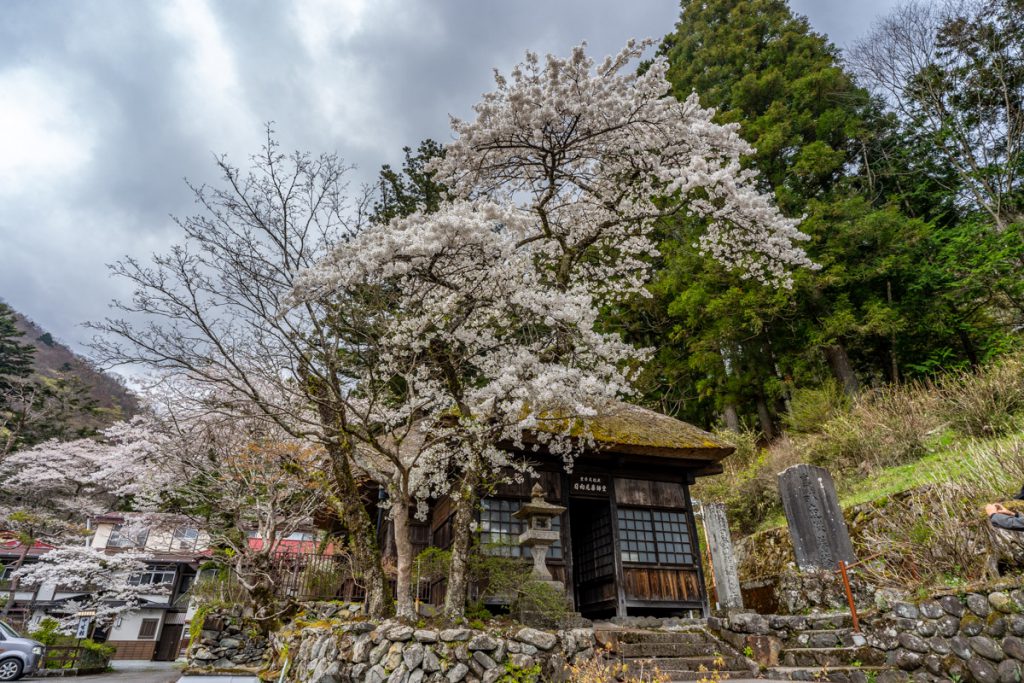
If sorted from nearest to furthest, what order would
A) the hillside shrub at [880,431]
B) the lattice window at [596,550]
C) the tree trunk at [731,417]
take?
the lattice window at [596,550], the hillside shrub at [880,431], the tree trunk at [731,417]

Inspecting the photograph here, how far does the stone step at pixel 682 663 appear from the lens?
6.42 metres

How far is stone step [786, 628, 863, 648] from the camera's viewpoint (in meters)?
6.67

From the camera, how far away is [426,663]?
5902mm

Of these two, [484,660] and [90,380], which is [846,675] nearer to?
[484,660]

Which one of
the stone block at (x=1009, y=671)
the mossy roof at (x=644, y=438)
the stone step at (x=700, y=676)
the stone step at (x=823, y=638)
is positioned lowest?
the stone step at (x=700, y=676)

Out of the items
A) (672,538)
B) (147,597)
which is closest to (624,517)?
(672,538)

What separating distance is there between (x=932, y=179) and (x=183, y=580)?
33.3 m

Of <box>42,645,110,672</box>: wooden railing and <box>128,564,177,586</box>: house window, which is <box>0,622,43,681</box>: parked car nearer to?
<box>42,645,110,672</box>: wooden railing

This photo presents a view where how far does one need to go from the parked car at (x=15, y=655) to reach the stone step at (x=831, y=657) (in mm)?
15756

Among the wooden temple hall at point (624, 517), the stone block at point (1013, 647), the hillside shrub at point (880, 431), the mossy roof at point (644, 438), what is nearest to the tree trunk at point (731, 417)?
the hillside shrub at point (880, 431)

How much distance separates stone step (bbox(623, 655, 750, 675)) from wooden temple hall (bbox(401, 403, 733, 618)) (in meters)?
1.98

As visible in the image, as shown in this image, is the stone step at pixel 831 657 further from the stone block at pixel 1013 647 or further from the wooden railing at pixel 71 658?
the wooden railing at pixel 71 658

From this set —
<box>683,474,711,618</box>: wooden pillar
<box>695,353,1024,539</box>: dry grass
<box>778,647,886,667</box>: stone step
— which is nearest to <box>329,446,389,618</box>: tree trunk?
<box>778,647,886,667</box>: stone step

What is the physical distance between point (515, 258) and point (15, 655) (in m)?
14.7
